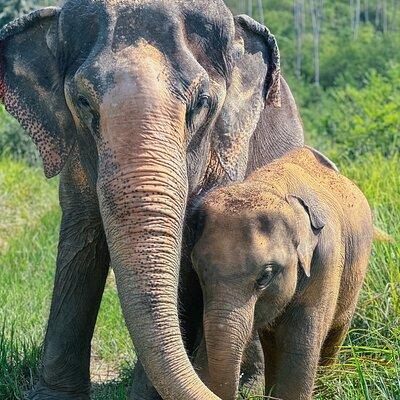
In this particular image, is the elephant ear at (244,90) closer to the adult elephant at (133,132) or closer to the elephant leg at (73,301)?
the adult elephant at (133,132)

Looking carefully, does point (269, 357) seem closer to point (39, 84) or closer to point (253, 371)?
point (253, 371)

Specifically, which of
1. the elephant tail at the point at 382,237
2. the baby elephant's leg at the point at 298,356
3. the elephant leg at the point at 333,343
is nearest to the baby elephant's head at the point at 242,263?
the baby elephant's leg at the point at 298,356

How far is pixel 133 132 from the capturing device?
3842mm

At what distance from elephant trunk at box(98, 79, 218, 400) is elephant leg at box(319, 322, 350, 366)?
5.00 ft

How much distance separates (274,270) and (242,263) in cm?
16

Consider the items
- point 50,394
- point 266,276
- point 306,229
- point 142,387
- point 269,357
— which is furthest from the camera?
point 50,394

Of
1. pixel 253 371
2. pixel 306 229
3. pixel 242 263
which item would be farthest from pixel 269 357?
pixel 242 263

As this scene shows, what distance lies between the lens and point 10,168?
1216 centimetres

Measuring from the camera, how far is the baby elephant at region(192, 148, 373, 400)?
13.5 feet

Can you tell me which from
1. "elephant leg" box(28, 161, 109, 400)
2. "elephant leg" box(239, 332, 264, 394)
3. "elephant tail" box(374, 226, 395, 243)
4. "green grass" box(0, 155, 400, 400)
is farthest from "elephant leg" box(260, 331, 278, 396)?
"elephant tail" box(374, 226, 395, 243)

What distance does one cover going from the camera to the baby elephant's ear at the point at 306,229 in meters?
4.38

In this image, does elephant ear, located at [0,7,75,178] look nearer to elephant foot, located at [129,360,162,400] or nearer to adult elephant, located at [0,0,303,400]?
adult elephant, located at [0,0,303,400]

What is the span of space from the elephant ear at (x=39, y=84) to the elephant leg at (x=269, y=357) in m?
1.09

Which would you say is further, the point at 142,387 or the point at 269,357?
the point at 269,357
